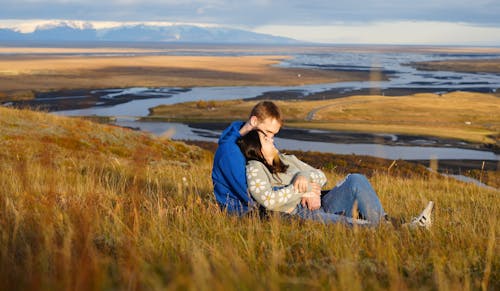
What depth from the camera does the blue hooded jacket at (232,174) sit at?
4.86 meters

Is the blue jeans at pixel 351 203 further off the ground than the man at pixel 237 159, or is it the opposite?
the man at pixel 237 159

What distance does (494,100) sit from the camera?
Result: 6384 cm

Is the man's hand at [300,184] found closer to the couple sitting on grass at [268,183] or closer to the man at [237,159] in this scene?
the couple sitting on grass at [268,183]

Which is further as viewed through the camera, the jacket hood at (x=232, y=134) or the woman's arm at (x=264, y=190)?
the jacket hood at (x=232, y=134)

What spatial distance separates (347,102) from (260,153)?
5842cm


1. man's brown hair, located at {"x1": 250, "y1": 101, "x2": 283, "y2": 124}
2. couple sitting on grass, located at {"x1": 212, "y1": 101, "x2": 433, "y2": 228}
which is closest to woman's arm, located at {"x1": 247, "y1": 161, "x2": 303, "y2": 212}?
couple sitting on grass, located at {"x1": 212, "y1": 101, "x2": 433, "y2": 228}

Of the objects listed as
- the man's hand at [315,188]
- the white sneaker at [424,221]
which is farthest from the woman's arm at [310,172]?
the white sneaker at [424,221]

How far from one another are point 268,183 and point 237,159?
35 centimetres

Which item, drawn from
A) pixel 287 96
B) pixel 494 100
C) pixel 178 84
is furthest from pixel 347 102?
pixel 178 84

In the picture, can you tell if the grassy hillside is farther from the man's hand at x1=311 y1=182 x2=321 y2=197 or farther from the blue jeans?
the man's hand at x1=311 y1=182 x2=321 y2=197

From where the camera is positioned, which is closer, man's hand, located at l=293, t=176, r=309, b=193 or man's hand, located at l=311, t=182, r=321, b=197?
man's hand, located at l=293, t=176, r=309, b=193

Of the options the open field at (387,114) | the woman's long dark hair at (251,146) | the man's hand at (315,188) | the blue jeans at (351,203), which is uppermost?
the woman's long dark hair at (251,146)

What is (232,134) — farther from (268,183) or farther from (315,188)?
(315,188)

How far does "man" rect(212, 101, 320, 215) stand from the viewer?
479cm
